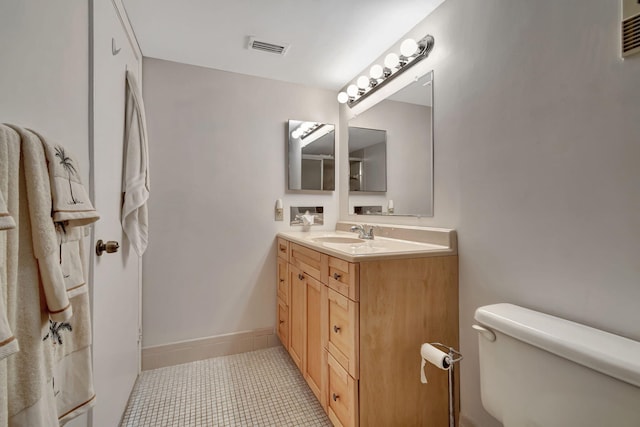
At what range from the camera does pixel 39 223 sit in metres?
0.60

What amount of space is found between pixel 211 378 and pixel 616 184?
2.21 m

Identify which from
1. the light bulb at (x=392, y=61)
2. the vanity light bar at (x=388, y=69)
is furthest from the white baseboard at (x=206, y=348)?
the light bulb at (x=392, y=61)

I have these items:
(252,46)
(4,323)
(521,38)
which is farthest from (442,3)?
(4,323)

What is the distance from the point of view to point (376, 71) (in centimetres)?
190

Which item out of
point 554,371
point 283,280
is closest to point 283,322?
point 283,280

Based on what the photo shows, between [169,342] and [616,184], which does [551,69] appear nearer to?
[616,184]

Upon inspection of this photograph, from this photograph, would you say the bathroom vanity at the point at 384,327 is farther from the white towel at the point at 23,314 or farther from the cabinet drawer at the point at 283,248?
the white towel at the point at 23,314

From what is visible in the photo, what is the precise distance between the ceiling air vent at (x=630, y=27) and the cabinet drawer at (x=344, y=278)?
107 centimetres

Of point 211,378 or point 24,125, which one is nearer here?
point 24,125

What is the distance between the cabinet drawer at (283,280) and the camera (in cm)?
201

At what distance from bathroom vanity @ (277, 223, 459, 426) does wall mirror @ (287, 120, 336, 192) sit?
3.02ft

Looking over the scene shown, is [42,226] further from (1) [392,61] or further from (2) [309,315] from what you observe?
(1) [392,61]

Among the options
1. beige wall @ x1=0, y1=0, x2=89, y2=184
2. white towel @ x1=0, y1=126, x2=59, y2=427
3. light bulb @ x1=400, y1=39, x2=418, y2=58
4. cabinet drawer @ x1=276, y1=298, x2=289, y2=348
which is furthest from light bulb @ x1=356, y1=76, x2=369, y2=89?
white towel @ x1=0, y1=126, x2=59, y2=427

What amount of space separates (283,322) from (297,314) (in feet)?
1.19
